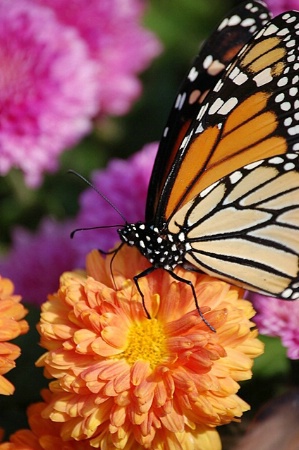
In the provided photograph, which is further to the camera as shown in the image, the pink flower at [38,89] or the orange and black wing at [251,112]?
the pink flower at [38,89]

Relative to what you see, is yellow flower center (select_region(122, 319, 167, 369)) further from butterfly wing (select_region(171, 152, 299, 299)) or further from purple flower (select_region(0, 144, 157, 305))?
purple flower (select_region(0, 144, 157, 305))

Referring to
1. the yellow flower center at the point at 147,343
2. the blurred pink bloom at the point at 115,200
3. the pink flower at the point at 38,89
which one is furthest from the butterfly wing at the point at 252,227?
A: the pink flower at the point at 38,89

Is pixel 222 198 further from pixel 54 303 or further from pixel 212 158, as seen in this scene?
pixel 54 303

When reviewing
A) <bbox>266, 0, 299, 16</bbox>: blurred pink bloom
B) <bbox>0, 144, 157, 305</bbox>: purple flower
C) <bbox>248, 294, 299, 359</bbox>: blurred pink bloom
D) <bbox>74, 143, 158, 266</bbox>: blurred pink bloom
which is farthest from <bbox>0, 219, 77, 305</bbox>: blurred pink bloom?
<bbox>266, 0, 299, 16</bbox>: blurred pink bloom

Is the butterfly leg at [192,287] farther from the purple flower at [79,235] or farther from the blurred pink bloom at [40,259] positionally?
the blurred pink bloom at [40,259]

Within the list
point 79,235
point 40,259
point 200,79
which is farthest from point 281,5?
point 40,259

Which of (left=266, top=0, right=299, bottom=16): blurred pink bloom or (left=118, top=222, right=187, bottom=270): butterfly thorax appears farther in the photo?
(left=266, top=0, right=299, bottom=16): blurred pink bloom

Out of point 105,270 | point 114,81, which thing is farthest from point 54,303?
point 114,81
